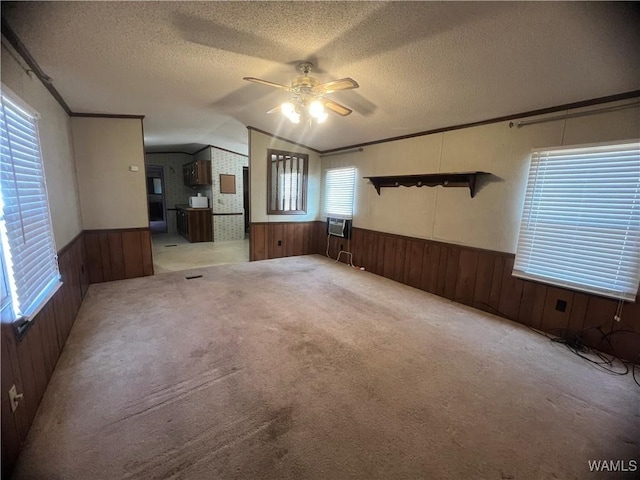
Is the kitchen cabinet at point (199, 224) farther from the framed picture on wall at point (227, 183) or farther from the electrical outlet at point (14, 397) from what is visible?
the electrical outlet at point (14, 397)

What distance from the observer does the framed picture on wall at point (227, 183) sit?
720 cm

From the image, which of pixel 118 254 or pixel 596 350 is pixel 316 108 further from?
pixel 118 254

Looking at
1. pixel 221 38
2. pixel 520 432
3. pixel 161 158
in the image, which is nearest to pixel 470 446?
pixel 520 432

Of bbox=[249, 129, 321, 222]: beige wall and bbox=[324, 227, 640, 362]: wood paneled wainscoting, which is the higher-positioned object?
bbox=[249, 129, 321, 222]: beige wall

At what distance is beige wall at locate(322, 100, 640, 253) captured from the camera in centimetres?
265

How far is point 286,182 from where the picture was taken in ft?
18.8

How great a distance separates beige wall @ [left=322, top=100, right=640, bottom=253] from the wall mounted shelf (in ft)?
0.27

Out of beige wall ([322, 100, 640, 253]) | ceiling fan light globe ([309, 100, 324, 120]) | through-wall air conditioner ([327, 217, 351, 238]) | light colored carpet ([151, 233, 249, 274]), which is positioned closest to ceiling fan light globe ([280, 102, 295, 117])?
ceiling fan light globe ([309, 100, 324, 120])

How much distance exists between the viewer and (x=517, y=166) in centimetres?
308

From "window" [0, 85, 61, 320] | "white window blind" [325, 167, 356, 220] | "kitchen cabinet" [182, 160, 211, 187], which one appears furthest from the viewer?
"kitchen cabinet" [182, 160, 211, 187]

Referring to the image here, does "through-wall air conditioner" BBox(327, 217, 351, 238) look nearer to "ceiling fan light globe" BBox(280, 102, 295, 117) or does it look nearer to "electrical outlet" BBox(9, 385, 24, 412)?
"ceiling fan light globe" BBox(280, 102, 295, 117)

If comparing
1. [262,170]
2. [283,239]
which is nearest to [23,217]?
[262,170]

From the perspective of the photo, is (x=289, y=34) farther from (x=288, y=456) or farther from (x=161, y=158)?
(x=161, y=158)

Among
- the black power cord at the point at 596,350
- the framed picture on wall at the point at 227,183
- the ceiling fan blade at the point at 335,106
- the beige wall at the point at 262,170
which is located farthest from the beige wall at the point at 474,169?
the framed picture on wall at the point at 227,183
